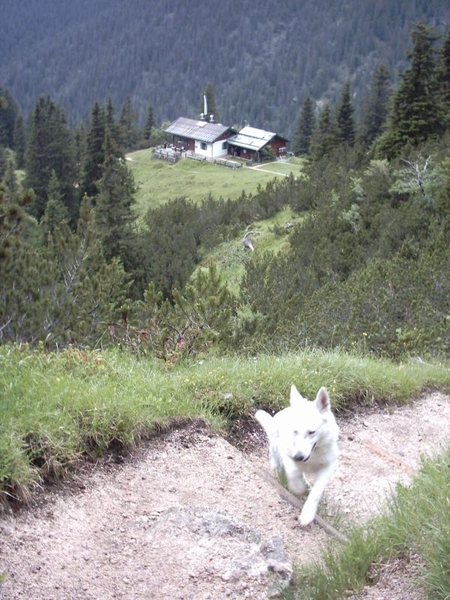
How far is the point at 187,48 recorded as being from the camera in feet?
629

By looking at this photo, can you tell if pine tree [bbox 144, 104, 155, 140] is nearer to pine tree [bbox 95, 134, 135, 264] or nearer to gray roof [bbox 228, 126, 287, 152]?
gray roof [bbox 228, 126, 287, 152]

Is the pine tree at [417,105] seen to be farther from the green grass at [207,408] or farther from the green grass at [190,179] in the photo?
the green grass at [207,408]

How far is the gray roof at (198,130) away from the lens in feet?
212

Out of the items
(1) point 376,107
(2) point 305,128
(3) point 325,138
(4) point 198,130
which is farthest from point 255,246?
(2) point 305,128

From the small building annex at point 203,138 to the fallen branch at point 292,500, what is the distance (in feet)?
197

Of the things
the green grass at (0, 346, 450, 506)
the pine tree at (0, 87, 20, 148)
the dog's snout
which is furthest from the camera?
the pine tree at (0, 87, 20, 148)

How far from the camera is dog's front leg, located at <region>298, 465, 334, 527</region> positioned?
14.6 ft

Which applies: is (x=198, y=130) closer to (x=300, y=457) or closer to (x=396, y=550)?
(x=300, y=457)

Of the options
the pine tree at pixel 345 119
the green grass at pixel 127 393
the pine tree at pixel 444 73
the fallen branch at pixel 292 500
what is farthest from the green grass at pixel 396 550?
the pine tree at pixel 345 119

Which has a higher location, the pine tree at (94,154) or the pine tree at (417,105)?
the pine tree at (417,105)

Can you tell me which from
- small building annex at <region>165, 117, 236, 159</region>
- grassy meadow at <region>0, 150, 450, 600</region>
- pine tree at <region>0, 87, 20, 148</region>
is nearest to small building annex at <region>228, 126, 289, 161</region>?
small building annex at <region>165, 117, 236, 159</region>

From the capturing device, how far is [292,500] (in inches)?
190

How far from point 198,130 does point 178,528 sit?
212 feet

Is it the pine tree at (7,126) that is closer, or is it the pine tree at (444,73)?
the pine tree at (444,73)
